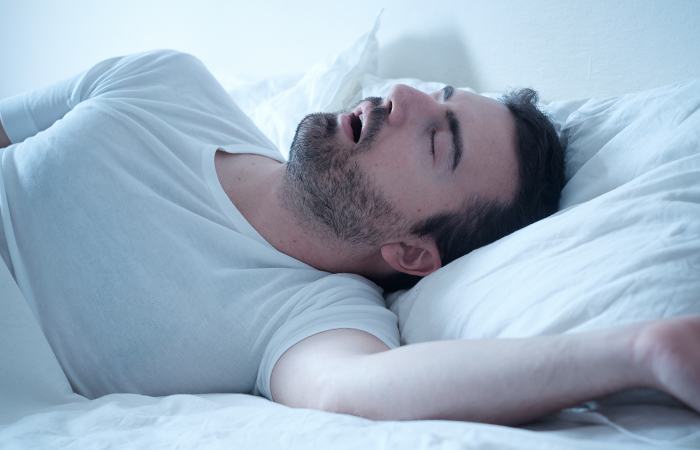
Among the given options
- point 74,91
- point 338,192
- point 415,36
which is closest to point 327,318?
point 338,192

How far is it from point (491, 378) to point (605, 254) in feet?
0.75

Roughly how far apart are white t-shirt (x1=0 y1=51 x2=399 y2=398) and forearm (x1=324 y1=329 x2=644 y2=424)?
7.6 inches

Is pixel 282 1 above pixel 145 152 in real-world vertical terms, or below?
above

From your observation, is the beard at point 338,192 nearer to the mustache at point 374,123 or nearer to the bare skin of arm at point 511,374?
the mustache at point 374,123

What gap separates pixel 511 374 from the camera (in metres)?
0.47

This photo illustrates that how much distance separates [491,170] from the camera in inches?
35.8

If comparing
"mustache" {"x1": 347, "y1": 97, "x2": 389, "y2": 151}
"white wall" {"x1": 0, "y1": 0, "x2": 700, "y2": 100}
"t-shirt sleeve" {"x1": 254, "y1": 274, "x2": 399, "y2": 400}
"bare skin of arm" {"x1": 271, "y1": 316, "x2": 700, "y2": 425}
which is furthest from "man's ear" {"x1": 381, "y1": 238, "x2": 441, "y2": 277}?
"white wall" {"x1": 0, "y1": 0, "x2": 700, "y2": 100}

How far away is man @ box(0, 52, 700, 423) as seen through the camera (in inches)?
30.2

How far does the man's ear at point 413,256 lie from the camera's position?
0.94 meters

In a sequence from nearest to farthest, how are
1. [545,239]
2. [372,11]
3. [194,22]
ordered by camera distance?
[545,239], [372,11], [194,22]

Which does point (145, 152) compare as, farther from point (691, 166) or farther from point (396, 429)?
point (691, 166)

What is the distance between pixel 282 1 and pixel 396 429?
1791 mm

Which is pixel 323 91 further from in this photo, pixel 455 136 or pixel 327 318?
pixel 327 318

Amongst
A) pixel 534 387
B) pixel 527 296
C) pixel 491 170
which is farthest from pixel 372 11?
pixel 534 387
